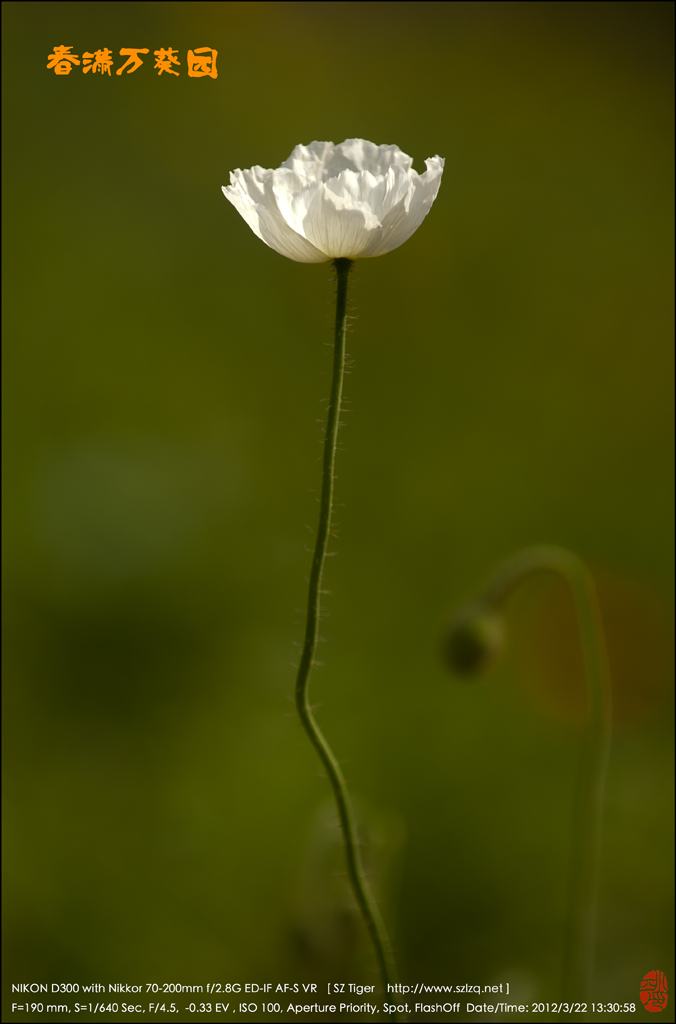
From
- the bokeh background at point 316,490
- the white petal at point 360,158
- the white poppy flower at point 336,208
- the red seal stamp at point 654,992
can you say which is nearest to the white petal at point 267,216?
the white poppy flower at point 336,208

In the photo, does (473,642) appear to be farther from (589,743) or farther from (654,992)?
(654,992)

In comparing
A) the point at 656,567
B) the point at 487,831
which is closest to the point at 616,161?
the point at 656,567

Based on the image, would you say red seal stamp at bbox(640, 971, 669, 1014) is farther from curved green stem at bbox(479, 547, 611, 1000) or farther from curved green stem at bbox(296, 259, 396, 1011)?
curved green stem at bbox(296, 259, 396, 1011)

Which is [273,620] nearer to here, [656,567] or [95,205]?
[656,567]

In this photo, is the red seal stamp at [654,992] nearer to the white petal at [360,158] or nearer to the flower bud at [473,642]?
the flower bud at [473,642]

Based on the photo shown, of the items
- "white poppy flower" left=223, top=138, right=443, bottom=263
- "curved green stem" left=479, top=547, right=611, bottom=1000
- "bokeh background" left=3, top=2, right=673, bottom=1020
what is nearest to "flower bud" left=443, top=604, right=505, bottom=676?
"curved green stem" left=479, top=547, right=611, bottom=1000

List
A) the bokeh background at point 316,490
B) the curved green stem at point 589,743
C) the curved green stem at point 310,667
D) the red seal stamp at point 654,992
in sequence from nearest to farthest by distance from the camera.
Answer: the curved green stem at point 310,667 → the curved green stem at point 589,743 → the red seal stamp at point 654,992 → the bokeh background at point 316,490

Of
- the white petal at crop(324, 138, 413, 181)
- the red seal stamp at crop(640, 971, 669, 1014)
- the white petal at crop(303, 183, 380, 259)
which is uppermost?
the white petal at crop(324, 138, 413, 181)
